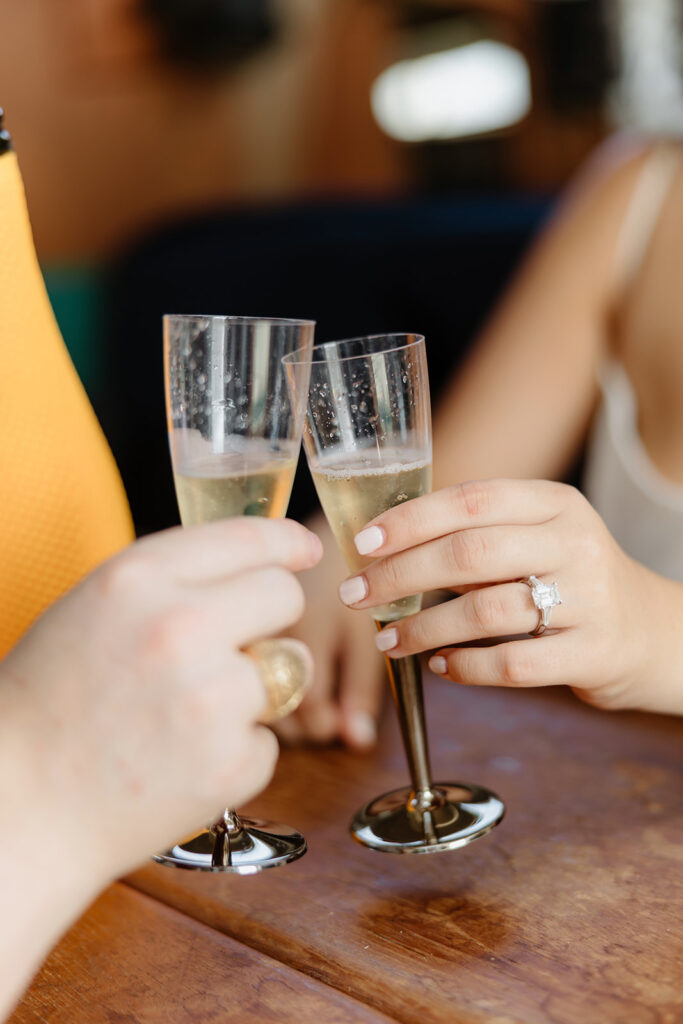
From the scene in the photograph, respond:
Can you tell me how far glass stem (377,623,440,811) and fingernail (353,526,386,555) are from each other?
0.45 ft

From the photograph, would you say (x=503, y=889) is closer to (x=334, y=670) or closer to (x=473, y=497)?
(x=473, y=497)

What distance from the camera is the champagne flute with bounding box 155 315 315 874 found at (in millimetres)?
713

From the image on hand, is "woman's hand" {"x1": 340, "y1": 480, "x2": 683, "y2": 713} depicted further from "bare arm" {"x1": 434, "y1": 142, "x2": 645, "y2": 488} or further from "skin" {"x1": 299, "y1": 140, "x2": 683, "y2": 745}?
"bare arm" {"x1": 434, "y1": 142, "x2": 645, "y2": 488}

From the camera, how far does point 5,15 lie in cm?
375

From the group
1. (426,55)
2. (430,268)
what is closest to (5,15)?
(426,55)

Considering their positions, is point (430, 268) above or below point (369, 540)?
above

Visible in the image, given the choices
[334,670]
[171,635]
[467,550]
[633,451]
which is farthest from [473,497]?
[633,451]

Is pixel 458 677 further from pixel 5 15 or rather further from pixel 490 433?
pixel 5 15

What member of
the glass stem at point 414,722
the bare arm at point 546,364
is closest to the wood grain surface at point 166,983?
the glass stem at point 414,722

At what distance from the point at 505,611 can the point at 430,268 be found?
2.01 metres

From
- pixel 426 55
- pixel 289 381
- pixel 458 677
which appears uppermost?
pixel 426 55

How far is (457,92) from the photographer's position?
481 centimetres

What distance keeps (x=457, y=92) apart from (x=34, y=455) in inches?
178

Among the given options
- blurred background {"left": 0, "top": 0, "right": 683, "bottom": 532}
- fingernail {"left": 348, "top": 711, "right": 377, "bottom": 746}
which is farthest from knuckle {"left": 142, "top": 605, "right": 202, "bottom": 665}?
blurred background {"left": 0, "top": 0, "right": 683, "bottom": 532}
